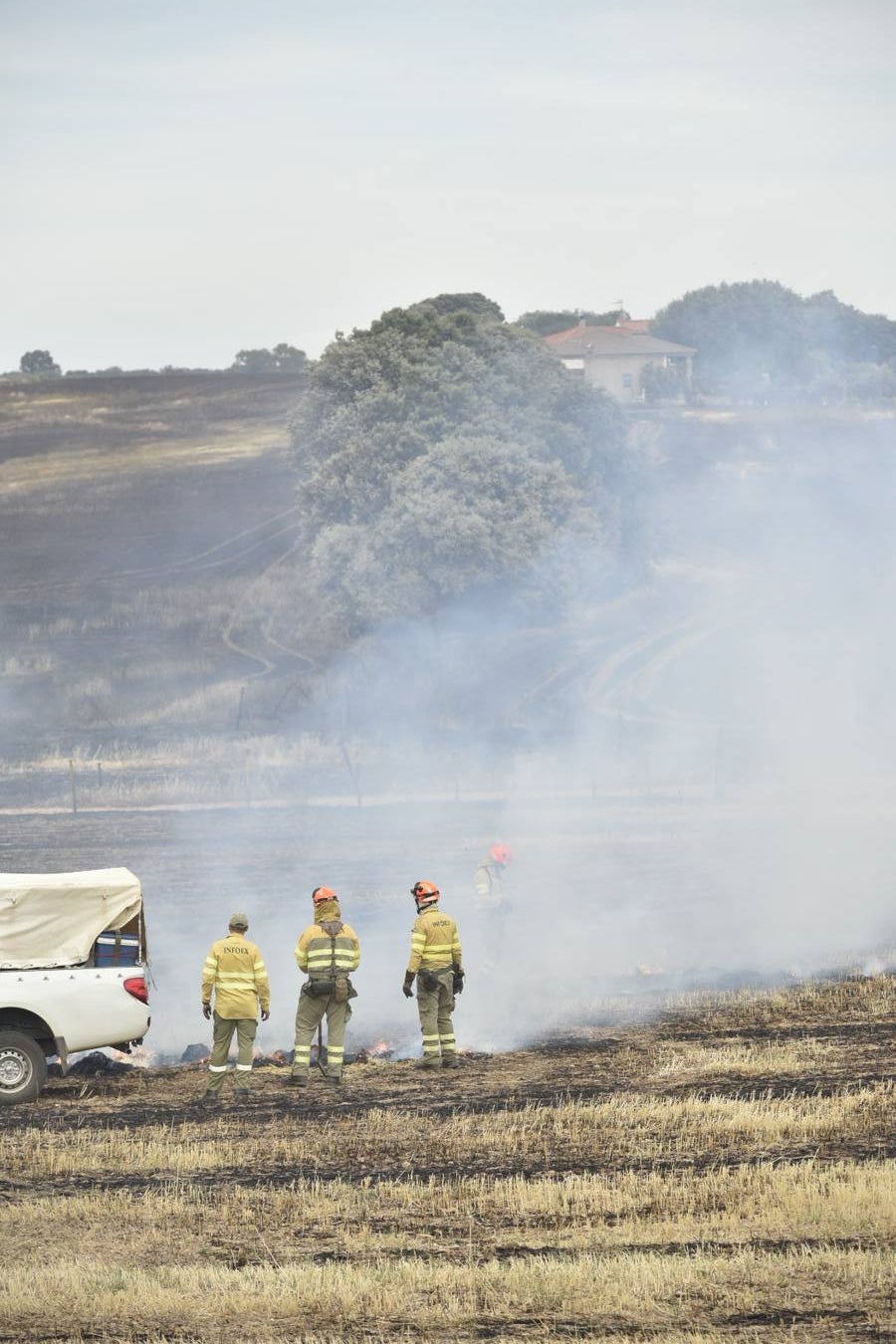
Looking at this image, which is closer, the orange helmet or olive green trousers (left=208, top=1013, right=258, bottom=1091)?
olive green trousers (left=208, top=1013, right=258, bottom=1091)

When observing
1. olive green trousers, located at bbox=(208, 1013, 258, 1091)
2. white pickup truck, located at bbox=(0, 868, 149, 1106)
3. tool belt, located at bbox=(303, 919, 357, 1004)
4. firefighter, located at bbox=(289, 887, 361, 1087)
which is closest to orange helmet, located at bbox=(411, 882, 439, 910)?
firefighter, located at bbox=(289, 887, 361, 1087)

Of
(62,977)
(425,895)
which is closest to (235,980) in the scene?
(62,977)

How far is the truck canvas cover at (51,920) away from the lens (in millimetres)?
15719

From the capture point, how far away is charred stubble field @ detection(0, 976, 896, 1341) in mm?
9734

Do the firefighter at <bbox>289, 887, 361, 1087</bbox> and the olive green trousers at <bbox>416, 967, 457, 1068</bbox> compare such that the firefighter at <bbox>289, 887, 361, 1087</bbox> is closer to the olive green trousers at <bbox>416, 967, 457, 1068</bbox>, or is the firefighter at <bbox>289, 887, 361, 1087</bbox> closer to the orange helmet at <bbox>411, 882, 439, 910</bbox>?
the olive green trousers at <bbox>416, 967, 457, 1068</bbox>

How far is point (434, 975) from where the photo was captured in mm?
16641

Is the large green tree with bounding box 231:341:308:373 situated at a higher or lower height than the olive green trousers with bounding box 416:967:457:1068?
higher

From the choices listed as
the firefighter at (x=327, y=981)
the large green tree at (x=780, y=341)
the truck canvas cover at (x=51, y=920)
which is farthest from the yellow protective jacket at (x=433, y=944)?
the large green tree at (x=780, y=341)

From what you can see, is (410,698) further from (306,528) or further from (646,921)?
(646,921)

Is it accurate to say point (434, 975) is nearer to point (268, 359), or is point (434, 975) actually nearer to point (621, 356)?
point (621, 356)

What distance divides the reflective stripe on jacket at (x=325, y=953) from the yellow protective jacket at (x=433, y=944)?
2.53 ft

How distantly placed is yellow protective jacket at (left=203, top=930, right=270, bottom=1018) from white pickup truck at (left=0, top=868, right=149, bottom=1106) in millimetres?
608

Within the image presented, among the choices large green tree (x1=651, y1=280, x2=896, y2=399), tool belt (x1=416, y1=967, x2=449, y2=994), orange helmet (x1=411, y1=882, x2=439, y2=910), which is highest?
large green tree (x1=651, y1=280, x2=896, y2=399)

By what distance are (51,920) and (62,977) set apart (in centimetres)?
53
